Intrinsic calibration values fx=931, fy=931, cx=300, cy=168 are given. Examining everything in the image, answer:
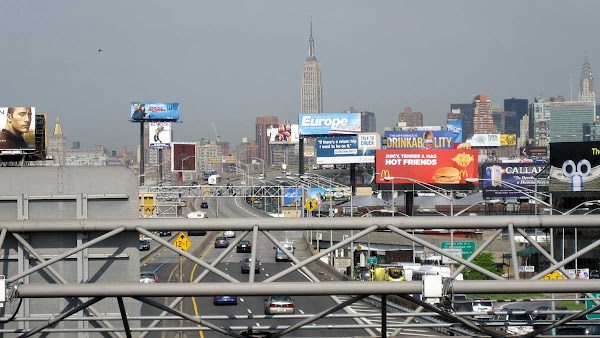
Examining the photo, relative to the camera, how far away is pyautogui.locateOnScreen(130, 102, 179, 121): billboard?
15475 cm

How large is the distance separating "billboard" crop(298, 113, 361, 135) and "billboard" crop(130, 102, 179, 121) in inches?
842

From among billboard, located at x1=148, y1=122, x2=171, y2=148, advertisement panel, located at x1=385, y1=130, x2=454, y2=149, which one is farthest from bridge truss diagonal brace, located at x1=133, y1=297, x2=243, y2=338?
billboard, located at x1=148, y1=122, x2=171, y2=148

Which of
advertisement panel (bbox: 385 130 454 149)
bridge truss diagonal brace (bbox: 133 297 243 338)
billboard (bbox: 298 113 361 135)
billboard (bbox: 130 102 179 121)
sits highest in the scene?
billboard (bbox: 130 102 179 121)

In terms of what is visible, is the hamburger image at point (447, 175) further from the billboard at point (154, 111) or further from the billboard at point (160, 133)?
the billboard at point (160, 133)

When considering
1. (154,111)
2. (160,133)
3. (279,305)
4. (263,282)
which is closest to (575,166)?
A: (279,305)

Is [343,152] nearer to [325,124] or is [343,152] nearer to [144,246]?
[325,124]

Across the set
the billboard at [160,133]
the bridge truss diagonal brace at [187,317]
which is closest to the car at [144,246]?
the bridge truss diagonal brace at [187,317]

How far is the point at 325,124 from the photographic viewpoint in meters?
158

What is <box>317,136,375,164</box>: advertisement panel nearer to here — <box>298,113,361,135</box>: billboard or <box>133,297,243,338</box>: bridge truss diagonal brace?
<box>298,113,361,135</box>: billboard

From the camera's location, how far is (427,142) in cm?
14325

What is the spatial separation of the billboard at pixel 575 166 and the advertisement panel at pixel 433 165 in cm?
3519

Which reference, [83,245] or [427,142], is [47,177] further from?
[427,142]

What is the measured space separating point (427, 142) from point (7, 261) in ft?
438

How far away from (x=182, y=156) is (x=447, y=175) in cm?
4139
